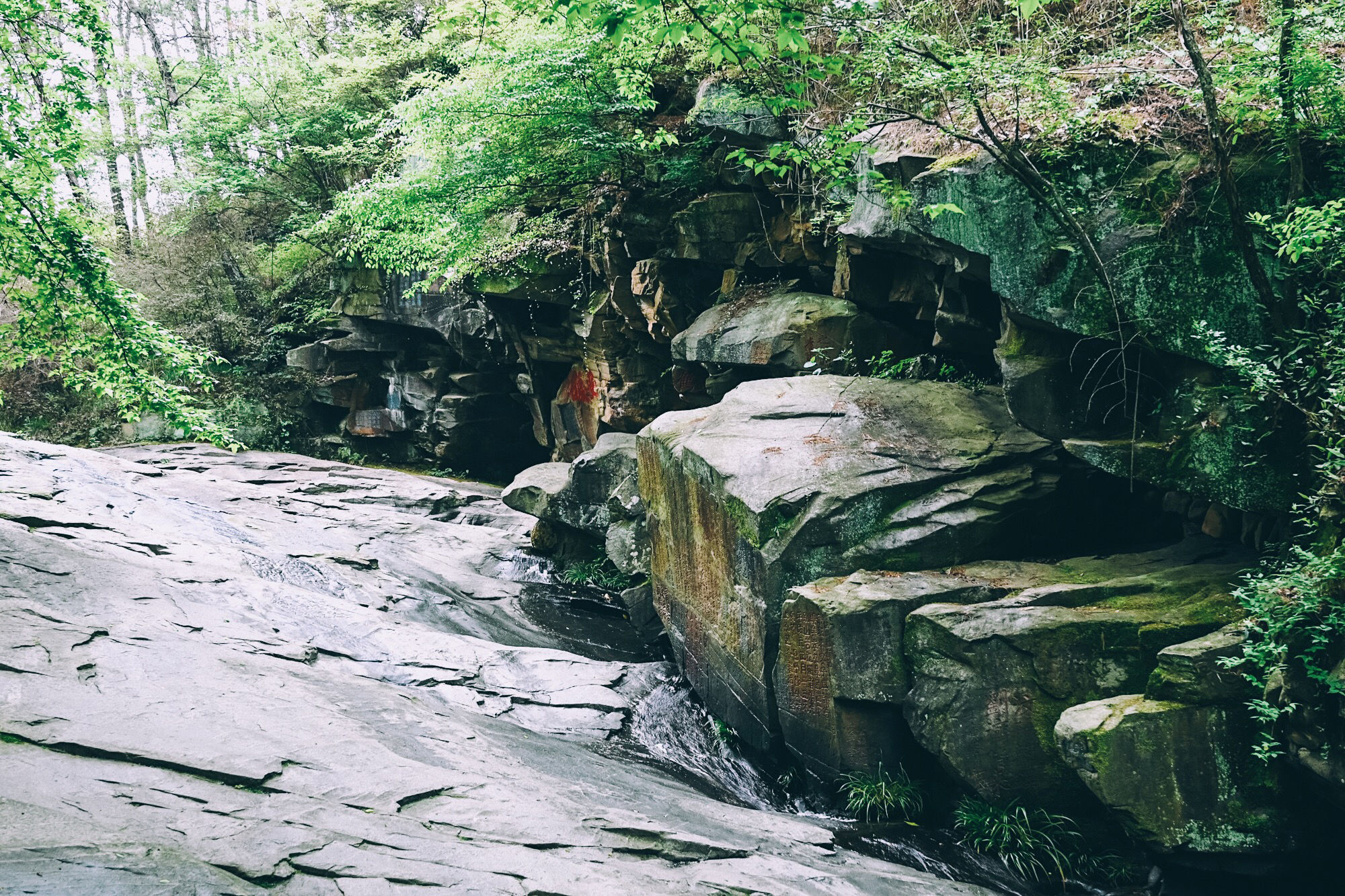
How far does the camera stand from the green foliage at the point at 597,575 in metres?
15.1

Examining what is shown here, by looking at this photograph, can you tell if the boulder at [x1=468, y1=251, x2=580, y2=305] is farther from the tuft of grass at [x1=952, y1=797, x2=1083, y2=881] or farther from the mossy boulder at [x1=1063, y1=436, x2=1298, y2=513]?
the tuft of grass at [x1=952, y1=797, x2=1083, y2=881]

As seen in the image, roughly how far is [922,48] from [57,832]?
8.40m

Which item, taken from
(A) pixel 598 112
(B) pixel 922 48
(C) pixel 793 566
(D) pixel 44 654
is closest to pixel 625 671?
(C) pixel 793 566

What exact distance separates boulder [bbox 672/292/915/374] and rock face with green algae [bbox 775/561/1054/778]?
439 centimetres

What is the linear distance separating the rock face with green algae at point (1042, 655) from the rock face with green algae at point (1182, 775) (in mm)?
598

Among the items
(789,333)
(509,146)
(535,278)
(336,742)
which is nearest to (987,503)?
(789,333)

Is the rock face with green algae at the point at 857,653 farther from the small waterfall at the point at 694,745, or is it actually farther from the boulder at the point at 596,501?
the boulder at the point at 596,501

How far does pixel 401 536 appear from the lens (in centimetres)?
1577

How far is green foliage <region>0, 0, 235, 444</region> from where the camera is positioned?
757 cm

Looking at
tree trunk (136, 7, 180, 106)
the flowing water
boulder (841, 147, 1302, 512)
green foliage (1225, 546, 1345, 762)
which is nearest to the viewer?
green foliage (1225, 546, 1345, 762)

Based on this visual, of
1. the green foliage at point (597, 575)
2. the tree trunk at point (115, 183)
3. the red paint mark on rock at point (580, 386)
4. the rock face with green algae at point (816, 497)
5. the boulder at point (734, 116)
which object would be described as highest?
the tree trunk at point (115, 183)

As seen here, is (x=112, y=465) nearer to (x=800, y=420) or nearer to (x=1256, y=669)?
(x=800, y=420)

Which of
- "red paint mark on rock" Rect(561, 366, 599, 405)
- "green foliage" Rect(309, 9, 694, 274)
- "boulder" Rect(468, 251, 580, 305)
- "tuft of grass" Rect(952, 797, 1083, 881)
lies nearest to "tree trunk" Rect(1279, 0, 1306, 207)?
"tuft of grass" Rect(952, 797, 1083, 881)

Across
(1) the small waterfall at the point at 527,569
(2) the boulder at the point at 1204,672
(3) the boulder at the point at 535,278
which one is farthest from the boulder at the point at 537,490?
(2) the boulder at the point at 1204,672
